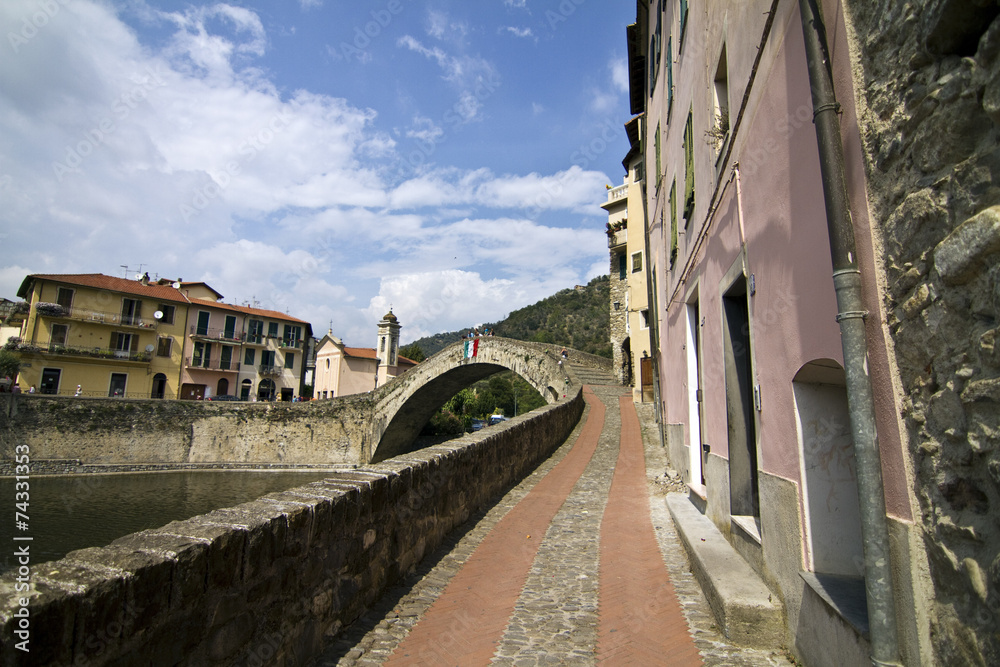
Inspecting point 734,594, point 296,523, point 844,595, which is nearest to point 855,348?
point 844,595

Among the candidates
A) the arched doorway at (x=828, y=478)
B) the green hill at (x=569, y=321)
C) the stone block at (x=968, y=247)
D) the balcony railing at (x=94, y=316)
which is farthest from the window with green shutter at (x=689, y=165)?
the green hill at (x=569, y=321)

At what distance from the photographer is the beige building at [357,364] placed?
41.4 metres

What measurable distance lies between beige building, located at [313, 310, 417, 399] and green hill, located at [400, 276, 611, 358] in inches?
607

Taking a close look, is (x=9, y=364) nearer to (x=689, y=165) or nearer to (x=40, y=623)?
(x=689, y=165)

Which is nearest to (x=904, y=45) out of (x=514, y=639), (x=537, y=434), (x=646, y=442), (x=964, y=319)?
(x=964, y=319)

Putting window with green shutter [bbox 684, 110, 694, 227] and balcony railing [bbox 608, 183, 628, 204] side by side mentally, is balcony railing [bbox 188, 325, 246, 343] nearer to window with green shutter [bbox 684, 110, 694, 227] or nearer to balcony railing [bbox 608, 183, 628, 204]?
balcony railing [bbox 608, 183, 628, 204]

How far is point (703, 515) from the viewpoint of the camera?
6.27 meters

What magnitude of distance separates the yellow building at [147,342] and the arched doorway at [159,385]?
2.7 inches

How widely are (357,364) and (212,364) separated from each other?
37.5 ft

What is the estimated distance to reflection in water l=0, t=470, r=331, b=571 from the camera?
16859 millimetres

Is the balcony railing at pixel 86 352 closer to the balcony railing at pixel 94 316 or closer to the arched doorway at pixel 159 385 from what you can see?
the arched doorway at pixel 159 385

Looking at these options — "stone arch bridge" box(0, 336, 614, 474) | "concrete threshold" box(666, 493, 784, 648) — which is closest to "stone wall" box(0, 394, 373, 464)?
"stone arch bridge" box(0, 336, 614, 474)

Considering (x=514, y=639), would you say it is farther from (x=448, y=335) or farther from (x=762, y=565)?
(x=448, y=335)

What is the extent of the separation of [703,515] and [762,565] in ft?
8.00
